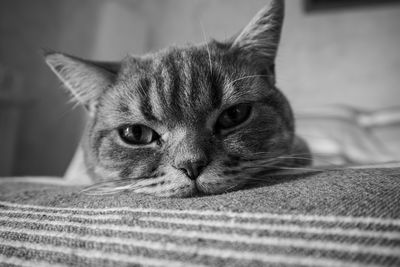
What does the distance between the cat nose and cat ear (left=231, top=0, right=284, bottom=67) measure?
438 millimetres

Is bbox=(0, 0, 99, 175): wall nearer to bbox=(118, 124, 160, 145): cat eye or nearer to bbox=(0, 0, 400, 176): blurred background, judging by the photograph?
bbox=(0, 0, 400, 176): blurred background

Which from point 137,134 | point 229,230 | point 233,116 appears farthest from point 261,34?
point 229,230

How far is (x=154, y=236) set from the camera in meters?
0.43

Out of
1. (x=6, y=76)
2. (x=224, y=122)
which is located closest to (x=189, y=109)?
(x=224, y=122)

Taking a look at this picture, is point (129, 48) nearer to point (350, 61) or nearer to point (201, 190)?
point (350, 61)

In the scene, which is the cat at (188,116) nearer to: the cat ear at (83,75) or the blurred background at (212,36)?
the cat ear at (83,75)

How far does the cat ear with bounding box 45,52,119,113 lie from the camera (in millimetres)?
943

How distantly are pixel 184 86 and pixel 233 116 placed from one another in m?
0.15

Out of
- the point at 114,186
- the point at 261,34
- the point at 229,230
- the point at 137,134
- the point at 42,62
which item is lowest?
the point at 42,62

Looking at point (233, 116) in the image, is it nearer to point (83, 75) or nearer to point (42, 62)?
point (83, 75)

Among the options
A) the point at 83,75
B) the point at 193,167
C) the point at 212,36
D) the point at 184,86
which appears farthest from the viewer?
the point at 212,36

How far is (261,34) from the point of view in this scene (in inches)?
38.7

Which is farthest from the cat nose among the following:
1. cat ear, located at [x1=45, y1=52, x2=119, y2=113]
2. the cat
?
cat ear, located at [x1=45, y1=52, x2=119, y2=113]

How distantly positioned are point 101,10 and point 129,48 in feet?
1.34
